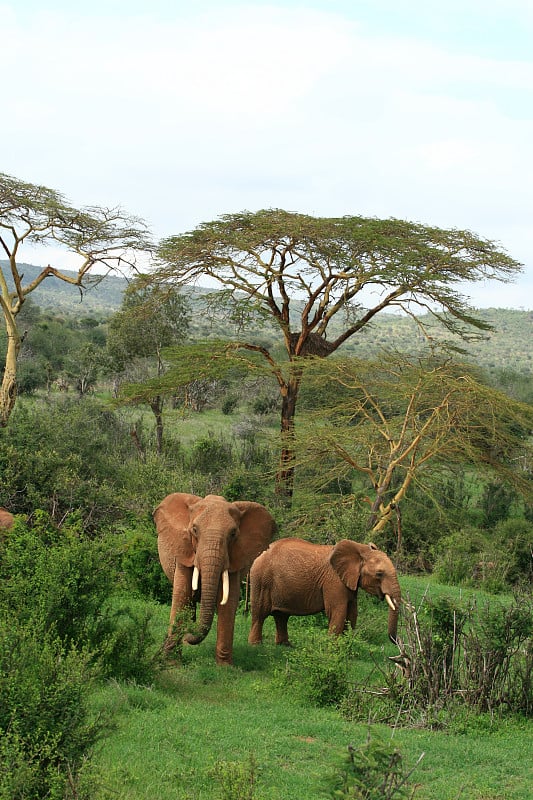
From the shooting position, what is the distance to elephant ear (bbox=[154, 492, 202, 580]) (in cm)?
977

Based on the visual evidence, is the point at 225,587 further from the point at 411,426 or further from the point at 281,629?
the point at 411,426

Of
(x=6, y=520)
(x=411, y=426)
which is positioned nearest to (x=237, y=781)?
(x=6, y=520)

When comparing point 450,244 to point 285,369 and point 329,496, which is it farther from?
point 329,496

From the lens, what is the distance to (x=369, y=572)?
409 inches

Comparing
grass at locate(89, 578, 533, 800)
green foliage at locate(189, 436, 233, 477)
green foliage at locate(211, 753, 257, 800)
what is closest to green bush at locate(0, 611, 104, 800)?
grass at locate(89, 578, 533, 800)

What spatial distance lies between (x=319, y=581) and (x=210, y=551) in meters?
1.90

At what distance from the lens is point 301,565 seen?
10664 mm

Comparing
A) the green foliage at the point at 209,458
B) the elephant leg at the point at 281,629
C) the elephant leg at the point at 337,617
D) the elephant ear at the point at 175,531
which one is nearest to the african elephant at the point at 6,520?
the elephant ear at the point at 175,531

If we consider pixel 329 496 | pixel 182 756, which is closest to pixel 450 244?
pixel 329 496

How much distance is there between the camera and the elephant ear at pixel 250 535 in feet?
32.3

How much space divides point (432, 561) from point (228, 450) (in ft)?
22.6

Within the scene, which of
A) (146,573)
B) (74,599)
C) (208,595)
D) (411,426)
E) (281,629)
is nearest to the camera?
(74,599)

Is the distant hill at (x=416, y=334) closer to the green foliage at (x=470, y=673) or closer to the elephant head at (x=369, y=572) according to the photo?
the elephant head at (x=369, y=572)

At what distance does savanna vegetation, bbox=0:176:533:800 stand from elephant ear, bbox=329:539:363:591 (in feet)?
2.55
